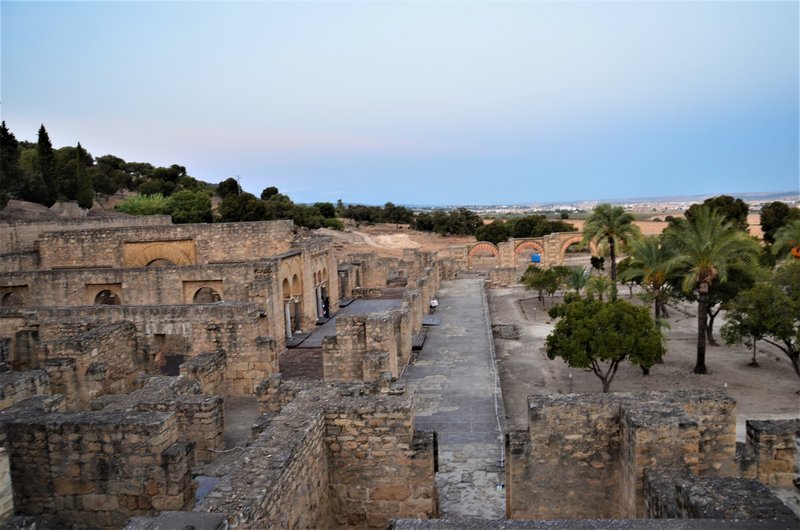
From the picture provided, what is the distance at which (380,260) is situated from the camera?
1340 inches

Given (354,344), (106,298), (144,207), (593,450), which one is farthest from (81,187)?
(593,450)

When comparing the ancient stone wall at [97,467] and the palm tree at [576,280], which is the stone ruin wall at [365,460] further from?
the palm tree at [576,280]

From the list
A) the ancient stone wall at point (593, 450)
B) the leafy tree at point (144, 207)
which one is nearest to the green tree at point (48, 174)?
the leafy tree at point (144, 207)

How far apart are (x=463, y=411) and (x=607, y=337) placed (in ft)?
14.9

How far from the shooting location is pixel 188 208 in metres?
51.0

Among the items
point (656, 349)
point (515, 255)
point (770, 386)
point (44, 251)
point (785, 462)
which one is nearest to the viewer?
point (785, 462)

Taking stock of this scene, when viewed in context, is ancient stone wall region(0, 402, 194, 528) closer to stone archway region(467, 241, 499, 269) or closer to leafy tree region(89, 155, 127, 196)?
stone archway region(467, 241, 499, 269)

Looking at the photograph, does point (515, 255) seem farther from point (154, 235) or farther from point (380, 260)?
point (154, 235)

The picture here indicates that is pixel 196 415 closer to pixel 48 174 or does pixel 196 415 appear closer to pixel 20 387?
pixel 20 387

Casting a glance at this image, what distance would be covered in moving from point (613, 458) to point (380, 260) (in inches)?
1100

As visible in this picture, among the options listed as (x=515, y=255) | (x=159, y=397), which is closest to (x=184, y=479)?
(x=159, y=397)

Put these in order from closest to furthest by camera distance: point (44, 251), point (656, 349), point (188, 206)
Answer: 1. point (656, 349)
2. point (44, 251)
3. point (188, 206)

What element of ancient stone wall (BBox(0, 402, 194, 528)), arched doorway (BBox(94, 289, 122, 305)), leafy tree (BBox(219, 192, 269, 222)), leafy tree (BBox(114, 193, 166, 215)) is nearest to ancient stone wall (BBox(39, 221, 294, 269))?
arched doorway (BBox(94, 289, 122, 305))

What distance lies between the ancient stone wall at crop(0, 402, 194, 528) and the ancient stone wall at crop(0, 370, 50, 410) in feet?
5.66
